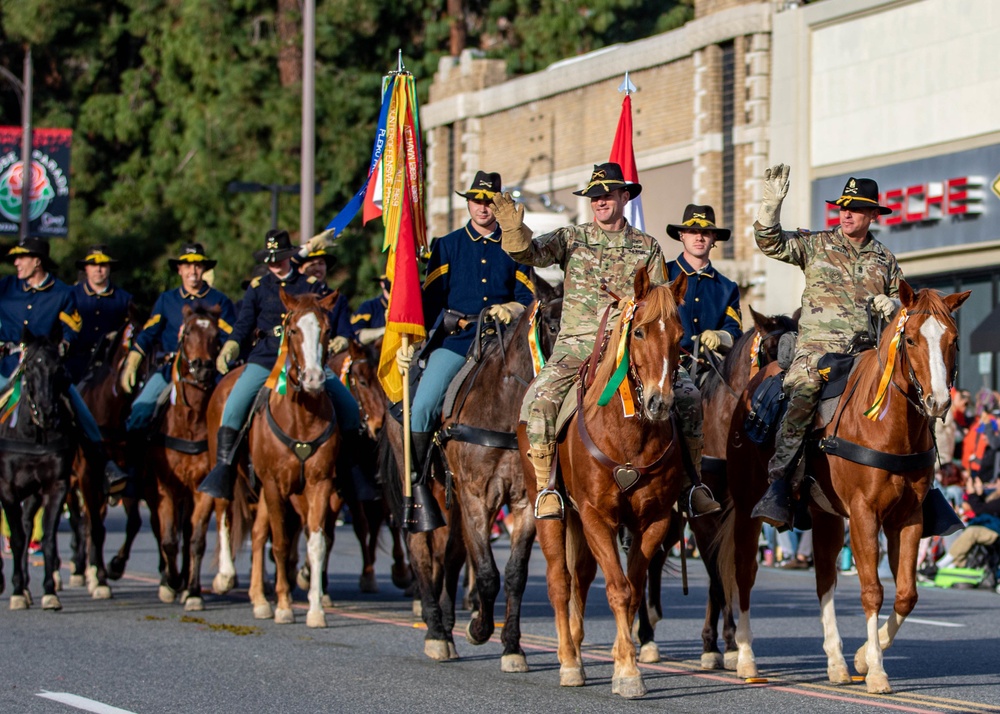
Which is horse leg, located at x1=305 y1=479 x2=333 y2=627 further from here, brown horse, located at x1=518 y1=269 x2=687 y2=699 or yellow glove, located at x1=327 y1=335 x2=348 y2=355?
brown horse, located at x1=518 y1=269 x2=687 y2=699

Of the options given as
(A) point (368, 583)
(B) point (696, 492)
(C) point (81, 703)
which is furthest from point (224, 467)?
(B) point (696, 492)

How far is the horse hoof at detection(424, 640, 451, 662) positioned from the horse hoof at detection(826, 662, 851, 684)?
8.92 feet

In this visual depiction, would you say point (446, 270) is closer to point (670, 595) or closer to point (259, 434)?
point (259, 434)

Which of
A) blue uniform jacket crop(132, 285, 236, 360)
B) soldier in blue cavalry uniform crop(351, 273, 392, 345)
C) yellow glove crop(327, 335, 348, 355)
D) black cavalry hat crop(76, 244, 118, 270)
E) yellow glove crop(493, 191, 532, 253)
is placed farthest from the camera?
soldier in blue cavalry uniform crop(351, 273, 392, 345)

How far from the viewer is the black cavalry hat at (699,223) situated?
1299 centimetres

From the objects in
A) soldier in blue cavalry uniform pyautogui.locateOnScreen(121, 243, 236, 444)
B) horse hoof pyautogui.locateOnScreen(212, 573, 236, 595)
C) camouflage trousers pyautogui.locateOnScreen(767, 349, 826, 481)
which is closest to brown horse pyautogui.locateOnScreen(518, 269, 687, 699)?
camouflage trousers pyautogui.locateOnScreen(767, 349, 826, 481)

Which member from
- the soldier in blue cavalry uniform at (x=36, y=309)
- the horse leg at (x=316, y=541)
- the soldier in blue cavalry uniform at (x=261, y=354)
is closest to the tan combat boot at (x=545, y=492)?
the horse leg at (x=316, y=541)

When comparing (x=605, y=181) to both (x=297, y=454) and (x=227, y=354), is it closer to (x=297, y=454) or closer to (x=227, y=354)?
(x=297, y=454)

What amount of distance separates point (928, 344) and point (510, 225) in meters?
2.53

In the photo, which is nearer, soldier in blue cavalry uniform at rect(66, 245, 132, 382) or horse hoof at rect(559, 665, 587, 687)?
horse hoof at rect(559, 665, 587, 687)

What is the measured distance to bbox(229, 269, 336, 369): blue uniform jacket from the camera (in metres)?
15.2

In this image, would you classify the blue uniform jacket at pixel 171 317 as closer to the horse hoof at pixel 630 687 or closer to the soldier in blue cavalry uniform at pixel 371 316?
the soldier in blue cavalry uniform at pixel 371 316

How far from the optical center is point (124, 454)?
55.8 ft

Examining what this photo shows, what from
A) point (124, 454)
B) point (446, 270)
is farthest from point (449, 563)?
point (124, 454)
